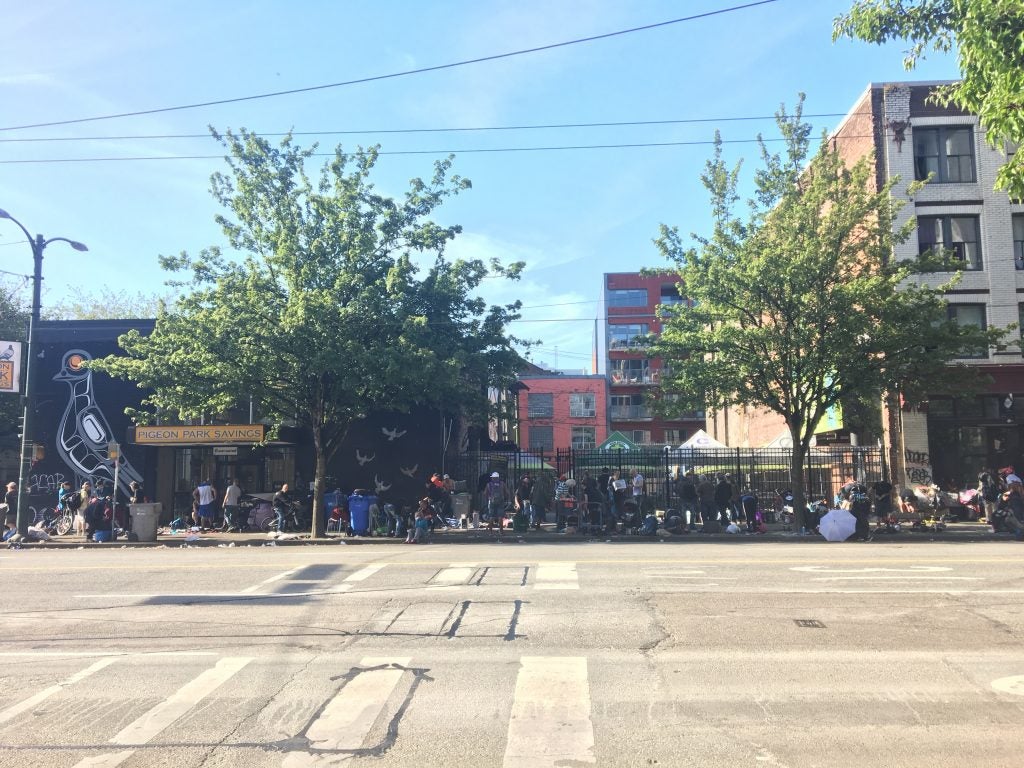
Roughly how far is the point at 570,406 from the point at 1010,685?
57.0m

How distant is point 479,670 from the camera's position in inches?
268

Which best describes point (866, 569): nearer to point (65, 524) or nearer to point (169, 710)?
point (169, 710)

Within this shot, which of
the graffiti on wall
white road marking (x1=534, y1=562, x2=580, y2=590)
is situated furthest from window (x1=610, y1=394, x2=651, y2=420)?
white road marking (x1=534, y1=562, x2=580, y2=590)

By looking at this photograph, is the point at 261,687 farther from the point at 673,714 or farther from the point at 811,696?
the point at 811,696

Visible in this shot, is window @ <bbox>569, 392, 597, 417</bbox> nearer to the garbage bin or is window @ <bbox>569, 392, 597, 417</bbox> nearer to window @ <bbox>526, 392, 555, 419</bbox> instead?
window @ <bbox>526, 392, 555, 419</bbox>

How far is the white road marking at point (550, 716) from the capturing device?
487 cm

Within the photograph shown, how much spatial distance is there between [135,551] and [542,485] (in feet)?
33.6

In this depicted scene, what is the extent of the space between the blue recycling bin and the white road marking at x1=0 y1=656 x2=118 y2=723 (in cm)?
1352

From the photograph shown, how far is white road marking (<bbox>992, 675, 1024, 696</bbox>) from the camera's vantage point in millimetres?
6055

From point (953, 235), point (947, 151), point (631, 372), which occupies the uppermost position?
point (947, 151)

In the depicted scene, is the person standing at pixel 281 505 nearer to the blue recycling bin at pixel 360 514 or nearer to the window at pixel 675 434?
the blue recycling bin at pixel 360 514

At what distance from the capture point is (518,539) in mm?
19906

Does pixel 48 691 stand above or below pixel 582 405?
below

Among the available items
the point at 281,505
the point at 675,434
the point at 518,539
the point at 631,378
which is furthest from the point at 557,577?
the point at 631,378
